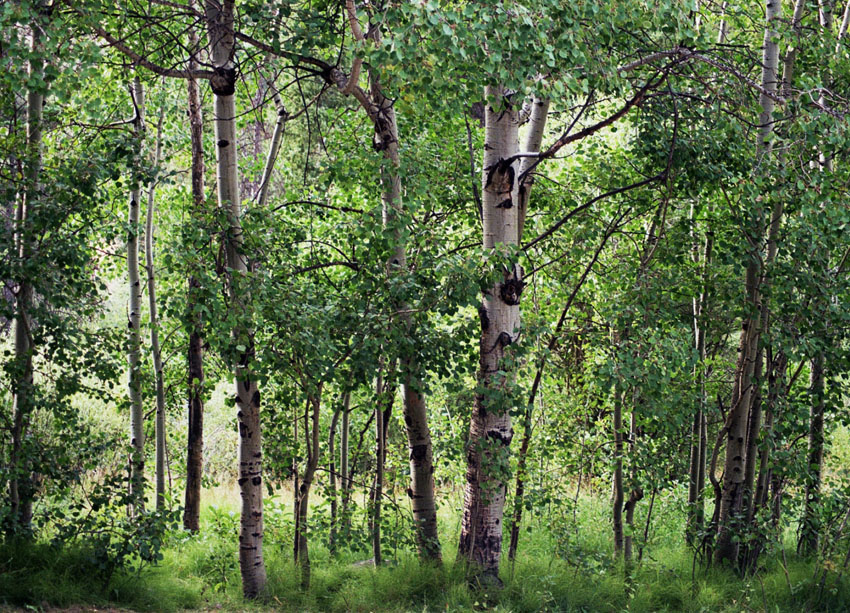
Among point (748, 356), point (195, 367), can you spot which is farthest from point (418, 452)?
point (748, 356)

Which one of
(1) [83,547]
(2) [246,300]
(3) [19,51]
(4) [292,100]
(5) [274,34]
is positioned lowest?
(1) [83,547]

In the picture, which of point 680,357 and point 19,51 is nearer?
point 19,51

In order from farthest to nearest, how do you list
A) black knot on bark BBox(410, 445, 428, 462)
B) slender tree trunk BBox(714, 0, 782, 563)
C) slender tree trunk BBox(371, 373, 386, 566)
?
black knot on bark BBox(410, 445, 428, 462)
slender tree trunk BBox(371, 373, 386, 566)
slender tree trunk BBox(714, 0, 782, 563)

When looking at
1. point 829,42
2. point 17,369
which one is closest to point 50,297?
Answer: point 17,369

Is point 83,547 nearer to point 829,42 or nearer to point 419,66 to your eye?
point 419,66

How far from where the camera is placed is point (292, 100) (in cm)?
1122

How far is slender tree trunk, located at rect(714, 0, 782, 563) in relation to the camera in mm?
5785

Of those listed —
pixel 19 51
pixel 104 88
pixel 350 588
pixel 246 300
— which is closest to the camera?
pixel 19 51

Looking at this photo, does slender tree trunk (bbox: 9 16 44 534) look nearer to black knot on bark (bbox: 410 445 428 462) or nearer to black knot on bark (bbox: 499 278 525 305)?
black knot on bark (bbox: 410 445 428 462)

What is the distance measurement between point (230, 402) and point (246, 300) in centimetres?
88

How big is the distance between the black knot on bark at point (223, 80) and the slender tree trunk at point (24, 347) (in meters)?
1.05

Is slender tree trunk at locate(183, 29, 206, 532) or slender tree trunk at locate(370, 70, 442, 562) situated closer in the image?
slender tree trunk at locate(370, 70, 442, 562)

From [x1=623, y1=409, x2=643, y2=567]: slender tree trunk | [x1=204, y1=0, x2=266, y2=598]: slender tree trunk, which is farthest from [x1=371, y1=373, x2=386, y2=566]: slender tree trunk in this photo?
[x1=623, y1=409, x2=643, y2=567]: slender tree trunk

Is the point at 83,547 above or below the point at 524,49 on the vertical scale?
below
